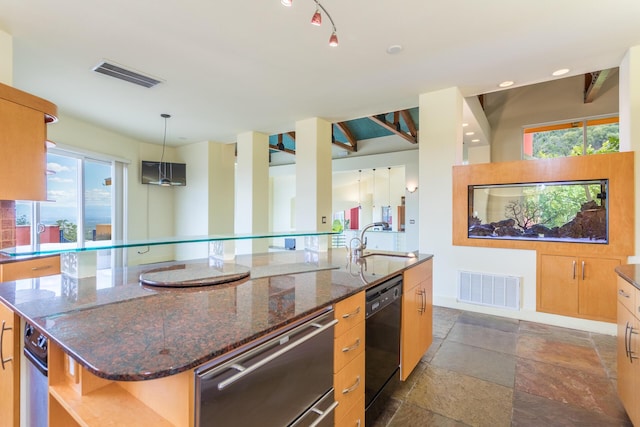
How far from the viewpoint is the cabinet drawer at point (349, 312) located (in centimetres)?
136

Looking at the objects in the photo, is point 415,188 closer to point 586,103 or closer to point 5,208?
point 586,103

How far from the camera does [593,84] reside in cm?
495

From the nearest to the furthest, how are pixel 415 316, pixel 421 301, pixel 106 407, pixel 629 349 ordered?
1. pixel 106 407
2. pixel 629 349
3. pixel 415 316
4. pixel 421 301

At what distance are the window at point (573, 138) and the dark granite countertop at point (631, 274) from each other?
190 inches

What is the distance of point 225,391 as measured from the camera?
824 mm

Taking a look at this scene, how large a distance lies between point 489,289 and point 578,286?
2.83 feet

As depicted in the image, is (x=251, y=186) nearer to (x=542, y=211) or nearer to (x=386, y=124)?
(x=386, y=124)

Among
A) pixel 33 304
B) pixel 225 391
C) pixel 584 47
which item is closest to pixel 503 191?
pixel 584 47

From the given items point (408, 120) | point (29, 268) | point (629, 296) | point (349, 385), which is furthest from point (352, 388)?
point (408, 120)

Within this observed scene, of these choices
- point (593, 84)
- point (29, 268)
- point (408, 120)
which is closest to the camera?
point (29, 268)

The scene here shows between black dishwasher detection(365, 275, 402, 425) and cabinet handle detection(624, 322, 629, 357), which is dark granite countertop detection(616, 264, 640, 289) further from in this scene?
black dishwasher detection(365, 275, 402, 425)

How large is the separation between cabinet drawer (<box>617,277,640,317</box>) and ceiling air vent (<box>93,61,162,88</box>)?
15.3 feet

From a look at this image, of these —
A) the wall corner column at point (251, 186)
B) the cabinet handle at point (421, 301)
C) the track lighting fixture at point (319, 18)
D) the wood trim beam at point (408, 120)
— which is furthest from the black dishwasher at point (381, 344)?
the wood trim beam at point (408, 120)

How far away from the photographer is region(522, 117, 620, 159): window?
18.1 feet
